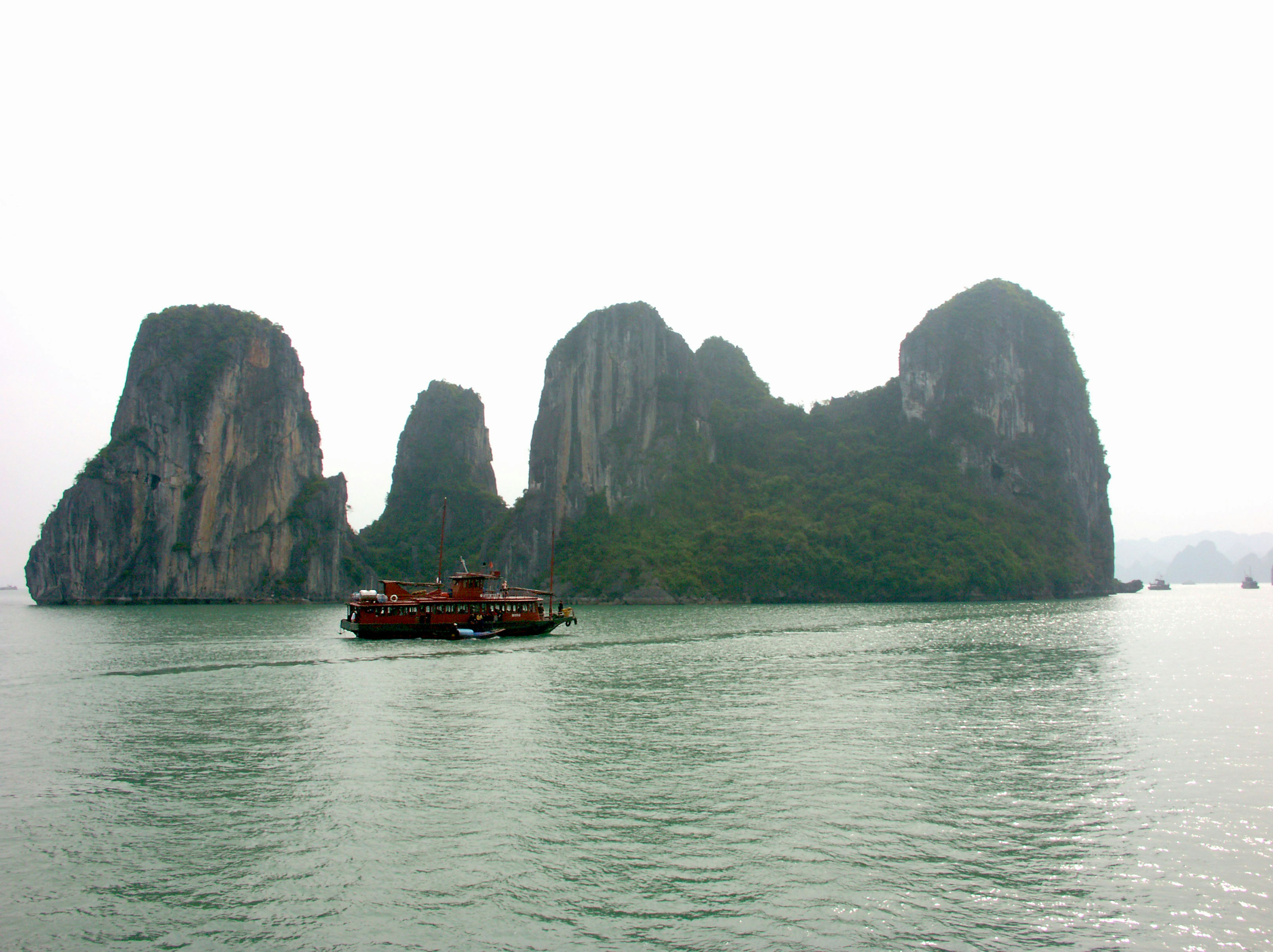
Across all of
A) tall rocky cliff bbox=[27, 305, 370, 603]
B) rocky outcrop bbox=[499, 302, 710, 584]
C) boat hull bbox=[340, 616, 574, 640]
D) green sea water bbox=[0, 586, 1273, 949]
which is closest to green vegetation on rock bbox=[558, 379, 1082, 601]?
rocky outcrop bbox=[499, 302, 710, 584]

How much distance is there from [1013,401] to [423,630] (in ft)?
297

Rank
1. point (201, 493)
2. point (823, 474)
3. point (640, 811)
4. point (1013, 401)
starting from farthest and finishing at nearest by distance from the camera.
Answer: point (823, 474)
point (1013, 401)
point (201, 493)
point (640, 811)

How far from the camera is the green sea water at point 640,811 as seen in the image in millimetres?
9391

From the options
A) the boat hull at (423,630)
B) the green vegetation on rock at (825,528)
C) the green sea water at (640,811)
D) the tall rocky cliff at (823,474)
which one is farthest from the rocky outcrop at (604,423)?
the green sea water at (640,811)

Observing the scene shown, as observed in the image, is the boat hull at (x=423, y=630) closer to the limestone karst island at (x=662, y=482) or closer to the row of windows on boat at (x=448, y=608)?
the row of windows on boat at (x=448, y=608)

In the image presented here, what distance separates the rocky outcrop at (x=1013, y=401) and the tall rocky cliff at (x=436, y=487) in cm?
6517

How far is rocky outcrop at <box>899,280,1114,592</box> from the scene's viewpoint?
108 meters

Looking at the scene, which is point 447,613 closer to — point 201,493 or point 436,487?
point 201,493

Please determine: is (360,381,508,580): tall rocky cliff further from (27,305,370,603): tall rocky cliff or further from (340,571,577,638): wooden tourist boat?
(340,571,577,638): wooden tourist boat

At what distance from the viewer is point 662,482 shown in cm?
11169

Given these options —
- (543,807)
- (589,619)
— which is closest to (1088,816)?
(543,807)

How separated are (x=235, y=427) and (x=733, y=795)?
103862 millimetres

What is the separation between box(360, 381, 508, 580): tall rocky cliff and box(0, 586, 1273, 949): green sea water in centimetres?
9936

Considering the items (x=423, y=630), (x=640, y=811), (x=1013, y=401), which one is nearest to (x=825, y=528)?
(x=1013, y=401)
